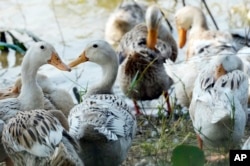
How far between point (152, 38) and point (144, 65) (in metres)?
0.61

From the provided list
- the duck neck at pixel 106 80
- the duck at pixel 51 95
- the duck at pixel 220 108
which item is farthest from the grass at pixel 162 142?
the duck at pixel 51 95

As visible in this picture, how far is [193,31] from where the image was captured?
10820 millimetres

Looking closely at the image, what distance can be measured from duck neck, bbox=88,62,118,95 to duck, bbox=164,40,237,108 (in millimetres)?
623

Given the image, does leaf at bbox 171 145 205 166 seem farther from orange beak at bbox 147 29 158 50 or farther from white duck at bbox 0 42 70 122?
orange beak at bbox 147 29 158 50

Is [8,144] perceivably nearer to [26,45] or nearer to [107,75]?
[107,75]

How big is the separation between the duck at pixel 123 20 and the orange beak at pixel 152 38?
1.86m

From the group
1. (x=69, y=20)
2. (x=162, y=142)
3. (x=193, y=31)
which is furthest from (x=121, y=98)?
(x=69, y=20)

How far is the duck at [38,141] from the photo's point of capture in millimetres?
6504

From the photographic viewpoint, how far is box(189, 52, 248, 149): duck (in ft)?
23.7

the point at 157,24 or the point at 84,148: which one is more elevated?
the point at 157,24

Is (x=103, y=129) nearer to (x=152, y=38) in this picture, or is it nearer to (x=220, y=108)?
(x=220, y=108)

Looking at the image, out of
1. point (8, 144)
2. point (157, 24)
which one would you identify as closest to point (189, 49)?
point (157, 24)

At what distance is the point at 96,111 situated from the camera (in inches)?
288

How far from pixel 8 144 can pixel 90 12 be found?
6.06m
